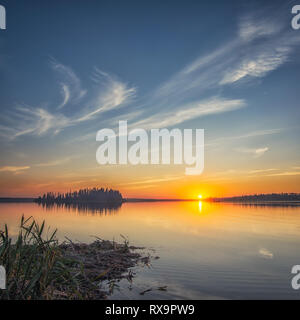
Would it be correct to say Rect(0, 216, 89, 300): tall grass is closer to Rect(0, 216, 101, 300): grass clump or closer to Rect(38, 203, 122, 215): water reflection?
Rect(0, 216, 101, 300): grass clump

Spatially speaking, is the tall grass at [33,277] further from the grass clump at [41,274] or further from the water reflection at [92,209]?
the water reflection at [92,209]

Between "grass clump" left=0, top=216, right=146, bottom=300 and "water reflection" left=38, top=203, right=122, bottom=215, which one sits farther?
"water reflection" left=38, top=203, right=122, bottom=215

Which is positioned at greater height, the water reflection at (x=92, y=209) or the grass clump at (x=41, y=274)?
the grass clump at (x=41, y=274)

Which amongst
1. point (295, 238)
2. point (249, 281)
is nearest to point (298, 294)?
point (249, 281)

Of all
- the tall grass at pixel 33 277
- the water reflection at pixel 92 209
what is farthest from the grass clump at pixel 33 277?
the water reflection at pixel 92 209

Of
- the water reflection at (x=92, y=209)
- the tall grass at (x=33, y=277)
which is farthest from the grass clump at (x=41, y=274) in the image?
the water reflection at (x=92, y=209)

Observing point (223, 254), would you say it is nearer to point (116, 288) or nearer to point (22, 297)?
point (116, 288)

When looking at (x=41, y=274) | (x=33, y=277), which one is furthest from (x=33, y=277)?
(x=41, y=274)

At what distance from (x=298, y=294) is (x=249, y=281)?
4.79 ft

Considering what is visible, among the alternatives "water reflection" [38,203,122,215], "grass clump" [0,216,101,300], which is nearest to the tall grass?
"grass clump" [0,216,101,300]

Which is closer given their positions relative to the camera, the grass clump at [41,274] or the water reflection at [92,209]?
the grass clump at [41,274]
